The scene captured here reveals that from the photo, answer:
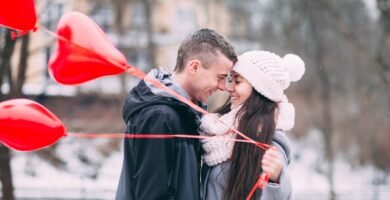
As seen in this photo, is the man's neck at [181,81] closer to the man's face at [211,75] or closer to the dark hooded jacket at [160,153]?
the man's face at [211,75]

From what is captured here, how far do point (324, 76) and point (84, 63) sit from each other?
14.5 m

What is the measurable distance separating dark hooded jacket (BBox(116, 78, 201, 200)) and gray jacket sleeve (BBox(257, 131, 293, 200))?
1.07 ft

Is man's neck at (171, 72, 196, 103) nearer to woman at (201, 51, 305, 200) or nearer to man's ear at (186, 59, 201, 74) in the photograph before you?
man's ear at (186, 59, 201, 74)

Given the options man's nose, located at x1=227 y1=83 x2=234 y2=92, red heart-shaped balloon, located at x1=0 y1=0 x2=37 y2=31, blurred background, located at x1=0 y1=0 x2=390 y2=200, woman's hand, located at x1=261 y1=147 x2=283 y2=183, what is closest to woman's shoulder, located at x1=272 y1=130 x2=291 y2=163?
woman's hand, located at x1=261 y1=147 x2=283 y2=183

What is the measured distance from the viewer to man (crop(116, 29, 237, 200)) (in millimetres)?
3020

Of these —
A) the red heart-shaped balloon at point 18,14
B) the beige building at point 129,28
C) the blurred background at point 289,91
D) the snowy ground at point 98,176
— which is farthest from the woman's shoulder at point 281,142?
the snowy ground at point 98,176

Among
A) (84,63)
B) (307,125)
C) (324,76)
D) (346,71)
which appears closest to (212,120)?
(84,63)

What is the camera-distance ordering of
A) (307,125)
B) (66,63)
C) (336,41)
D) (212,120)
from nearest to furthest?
1. (66,63)
2. (212,120)
3. (336,41)
4. (307,125)

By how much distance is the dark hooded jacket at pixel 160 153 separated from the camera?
9.88ft

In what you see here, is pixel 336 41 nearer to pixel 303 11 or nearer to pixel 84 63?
pixel 303 11

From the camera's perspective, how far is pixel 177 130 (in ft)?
10.0

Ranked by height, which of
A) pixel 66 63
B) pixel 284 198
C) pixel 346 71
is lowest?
pixel 284 198

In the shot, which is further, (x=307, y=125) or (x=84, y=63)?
(x=307, y=125)

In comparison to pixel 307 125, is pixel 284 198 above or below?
below
